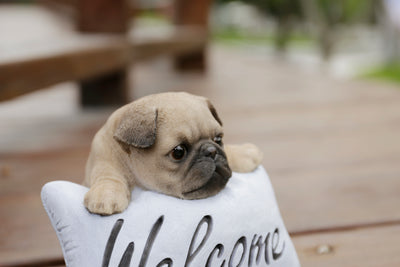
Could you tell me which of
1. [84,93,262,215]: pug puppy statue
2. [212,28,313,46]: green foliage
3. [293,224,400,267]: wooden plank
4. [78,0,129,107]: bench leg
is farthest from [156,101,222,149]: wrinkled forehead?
[212,28,313,46]: green foliage

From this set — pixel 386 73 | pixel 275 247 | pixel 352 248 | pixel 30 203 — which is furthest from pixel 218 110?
pixel 386 73

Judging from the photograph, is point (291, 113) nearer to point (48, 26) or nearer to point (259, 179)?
point (259, 179)

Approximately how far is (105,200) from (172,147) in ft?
0.34

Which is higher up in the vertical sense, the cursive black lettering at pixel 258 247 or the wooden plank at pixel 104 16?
the wooden plank at pixel 104 16

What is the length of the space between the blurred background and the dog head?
0.96 ft

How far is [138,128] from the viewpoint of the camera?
2.01 feet

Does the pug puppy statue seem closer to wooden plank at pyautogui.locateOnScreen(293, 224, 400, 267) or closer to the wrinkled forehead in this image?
the wrinkled forehead

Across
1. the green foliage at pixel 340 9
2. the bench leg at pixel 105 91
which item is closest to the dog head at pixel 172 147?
the bench leg at pixel 105 91

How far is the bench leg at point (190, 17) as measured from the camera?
331 cm

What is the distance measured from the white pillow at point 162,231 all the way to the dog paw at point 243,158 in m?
0.06

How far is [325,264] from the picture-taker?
804 mm

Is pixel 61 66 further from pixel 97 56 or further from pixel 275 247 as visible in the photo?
pixel 275 247

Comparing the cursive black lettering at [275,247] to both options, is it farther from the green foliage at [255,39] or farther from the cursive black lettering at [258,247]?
the green foliage at [255,39]

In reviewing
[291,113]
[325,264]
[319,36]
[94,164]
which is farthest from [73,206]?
[319,36]
